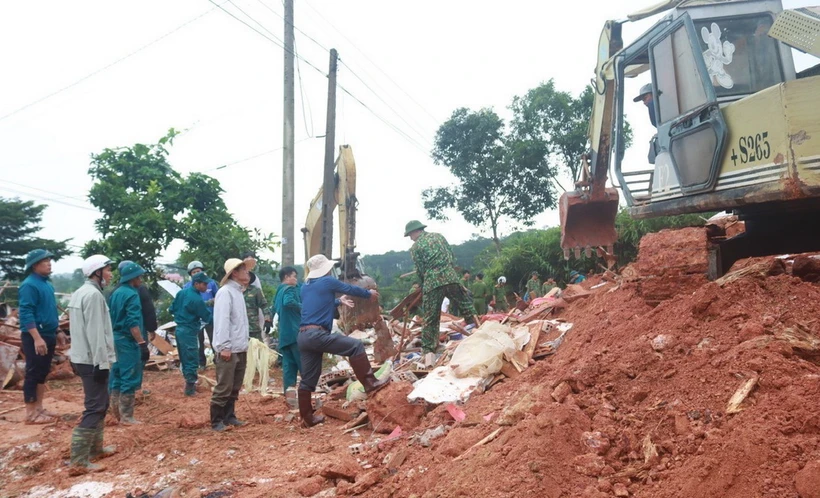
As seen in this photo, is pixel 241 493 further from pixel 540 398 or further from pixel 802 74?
pixel 802 74

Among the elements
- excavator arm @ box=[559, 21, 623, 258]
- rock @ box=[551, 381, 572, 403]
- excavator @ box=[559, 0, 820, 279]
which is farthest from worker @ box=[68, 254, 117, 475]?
excavator arm @ box=[559, 21, 623, 258]

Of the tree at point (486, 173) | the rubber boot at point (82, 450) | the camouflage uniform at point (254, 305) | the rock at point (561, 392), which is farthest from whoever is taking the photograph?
the tree at point (486, 173)

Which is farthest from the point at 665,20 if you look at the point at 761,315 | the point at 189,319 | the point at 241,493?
the point at 189,319

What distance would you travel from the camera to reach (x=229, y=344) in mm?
6551

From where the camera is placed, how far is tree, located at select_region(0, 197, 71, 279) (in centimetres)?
2381

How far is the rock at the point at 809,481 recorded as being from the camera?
9.14 feet

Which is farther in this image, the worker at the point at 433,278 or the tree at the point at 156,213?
the tree at the point at 156,213

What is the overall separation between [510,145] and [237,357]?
18.4m

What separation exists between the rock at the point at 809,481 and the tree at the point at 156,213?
1210 centimetres

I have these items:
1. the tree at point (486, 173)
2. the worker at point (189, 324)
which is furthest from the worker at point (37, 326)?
the tree at point (486, 173)

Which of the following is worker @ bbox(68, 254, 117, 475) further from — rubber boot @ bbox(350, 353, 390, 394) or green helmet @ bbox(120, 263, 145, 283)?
rubber boot @ bbox(350, 353, 390, 394)

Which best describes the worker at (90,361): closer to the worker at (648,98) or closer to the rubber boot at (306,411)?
the rubber boot at (306,411)

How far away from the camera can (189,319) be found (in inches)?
356

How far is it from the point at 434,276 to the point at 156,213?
7952 mm
